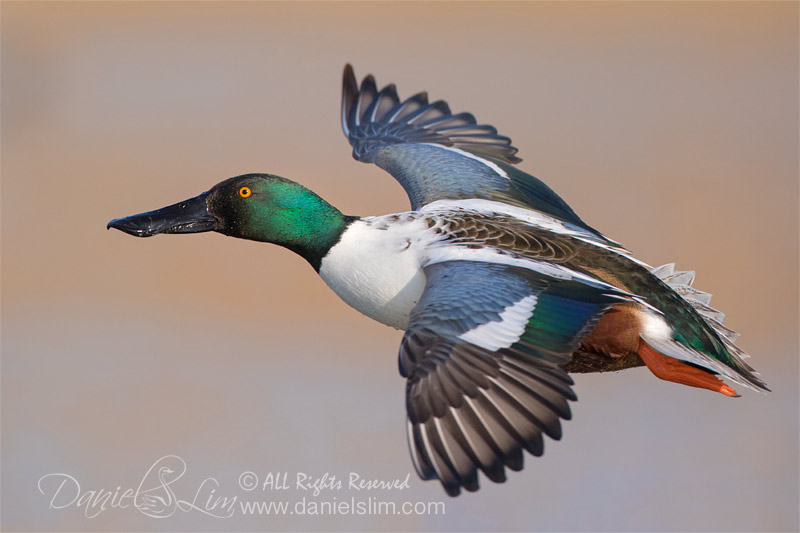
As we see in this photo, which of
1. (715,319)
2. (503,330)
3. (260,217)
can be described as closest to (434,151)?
(260,217)

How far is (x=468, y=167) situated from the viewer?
3.88 metres

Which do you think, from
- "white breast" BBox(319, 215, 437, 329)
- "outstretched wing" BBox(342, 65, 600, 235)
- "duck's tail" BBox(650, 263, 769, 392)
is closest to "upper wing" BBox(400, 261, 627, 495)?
"white breast" BBox(319, 215, 437, 329)

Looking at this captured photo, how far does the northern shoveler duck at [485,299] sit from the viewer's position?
7.84ft

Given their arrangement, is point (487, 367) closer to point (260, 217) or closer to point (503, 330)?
point (503, 330)

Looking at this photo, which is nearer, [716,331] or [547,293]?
[547,293]

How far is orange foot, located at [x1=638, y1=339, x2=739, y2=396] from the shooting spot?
2875mm

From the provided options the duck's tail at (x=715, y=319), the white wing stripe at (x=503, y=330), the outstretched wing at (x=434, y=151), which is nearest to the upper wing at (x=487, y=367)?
the white wing stripe at (x=503, y=330)

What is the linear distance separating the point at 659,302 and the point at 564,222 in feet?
1.83

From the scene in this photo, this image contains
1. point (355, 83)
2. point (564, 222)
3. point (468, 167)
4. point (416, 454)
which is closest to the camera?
point (416, 454)

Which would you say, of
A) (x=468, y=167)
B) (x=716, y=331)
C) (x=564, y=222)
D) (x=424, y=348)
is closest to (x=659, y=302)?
(x=716, y=331)

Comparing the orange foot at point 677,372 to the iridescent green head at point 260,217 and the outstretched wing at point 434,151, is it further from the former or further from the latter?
the iridescent green head at point 260,217

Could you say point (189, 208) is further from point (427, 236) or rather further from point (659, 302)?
point (659, 302)

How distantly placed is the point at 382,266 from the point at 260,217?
0.47 metres

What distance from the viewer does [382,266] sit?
9.75ft
